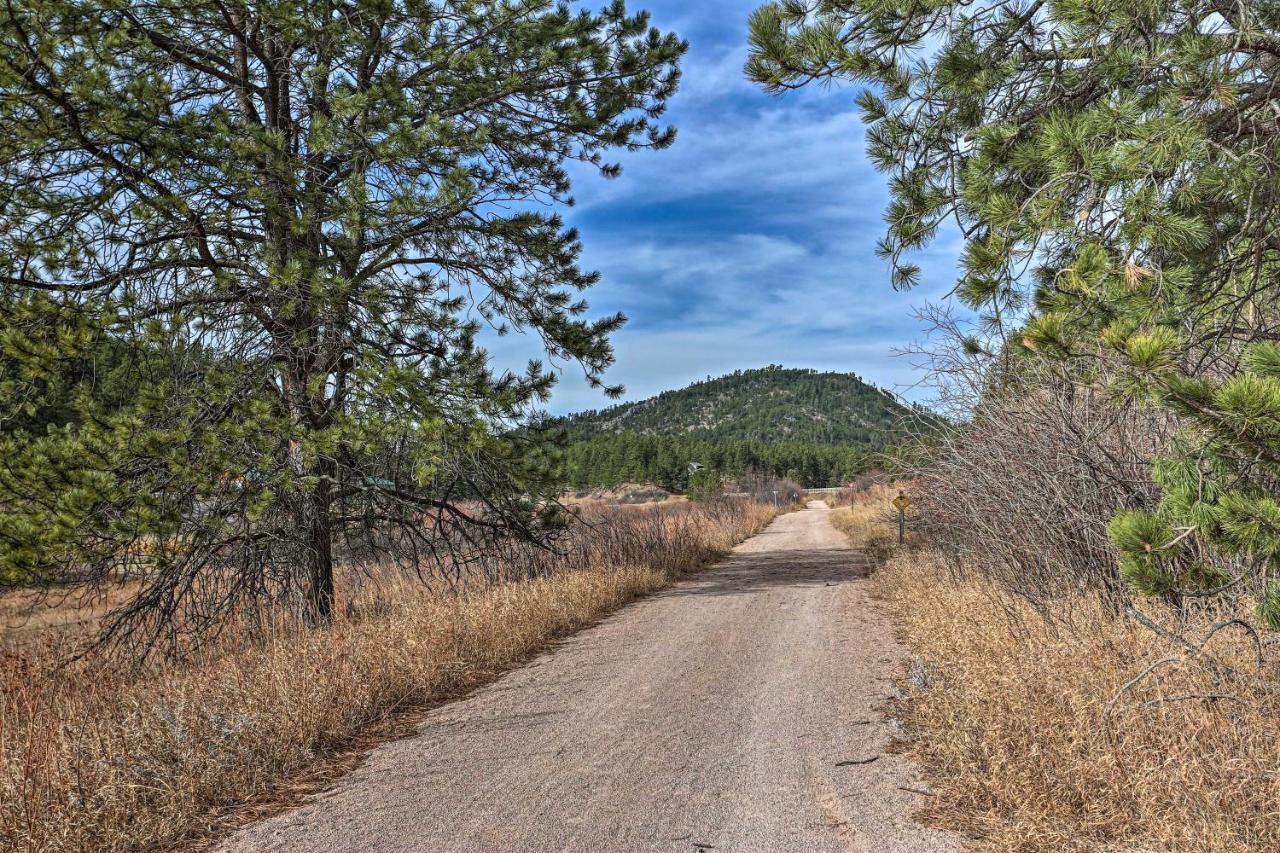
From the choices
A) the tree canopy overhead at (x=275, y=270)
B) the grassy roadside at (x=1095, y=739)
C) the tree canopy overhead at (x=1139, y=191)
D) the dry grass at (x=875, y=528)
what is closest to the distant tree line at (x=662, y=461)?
the dry grass at (x=875, y=528)

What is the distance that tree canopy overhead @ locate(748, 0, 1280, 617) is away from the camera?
285 centimetres

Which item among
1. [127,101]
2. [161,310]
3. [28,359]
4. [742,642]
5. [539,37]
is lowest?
[742,642]

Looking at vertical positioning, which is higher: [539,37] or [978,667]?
[539,37]

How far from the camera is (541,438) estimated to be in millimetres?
8516

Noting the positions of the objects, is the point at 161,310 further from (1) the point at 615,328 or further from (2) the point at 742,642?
(2) the point at 742,642

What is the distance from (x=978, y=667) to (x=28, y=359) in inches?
296

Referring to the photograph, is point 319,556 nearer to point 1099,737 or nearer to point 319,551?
point 319,551

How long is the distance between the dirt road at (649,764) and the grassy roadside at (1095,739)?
33 centimetres

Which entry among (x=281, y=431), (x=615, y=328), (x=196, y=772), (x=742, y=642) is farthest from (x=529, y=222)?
(x=196, y=772)

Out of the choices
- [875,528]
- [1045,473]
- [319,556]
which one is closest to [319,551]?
[319,556]

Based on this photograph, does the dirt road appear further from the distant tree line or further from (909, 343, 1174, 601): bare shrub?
the distant tree line

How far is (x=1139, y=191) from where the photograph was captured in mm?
3070

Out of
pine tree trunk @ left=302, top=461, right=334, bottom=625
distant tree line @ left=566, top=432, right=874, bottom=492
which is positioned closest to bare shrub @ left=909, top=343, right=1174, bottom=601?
pine tree trunk @ left=302, top=461, right=334, bottom=625

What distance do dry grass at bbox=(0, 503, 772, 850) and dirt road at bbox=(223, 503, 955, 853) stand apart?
1.38 ft
